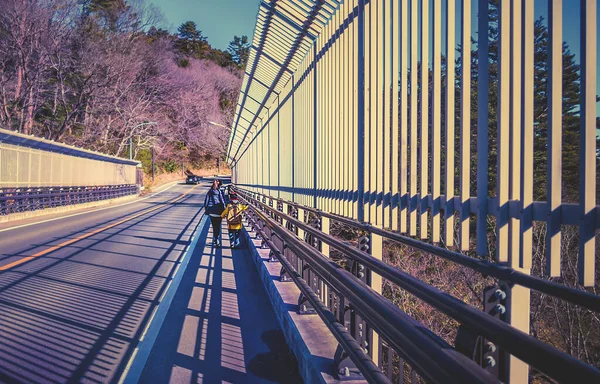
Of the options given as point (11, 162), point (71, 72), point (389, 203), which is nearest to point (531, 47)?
point (389, 203)

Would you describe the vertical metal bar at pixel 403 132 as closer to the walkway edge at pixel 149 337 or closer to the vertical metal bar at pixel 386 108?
the vertical metal bar at pixel 386 108

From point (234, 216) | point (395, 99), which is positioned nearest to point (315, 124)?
point (395, 99)

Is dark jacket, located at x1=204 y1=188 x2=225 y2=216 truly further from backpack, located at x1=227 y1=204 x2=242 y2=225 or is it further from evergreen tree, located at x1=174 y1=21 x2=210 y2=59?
evergreen tree, located at x1=174 y1=21 x2=210 y2=59

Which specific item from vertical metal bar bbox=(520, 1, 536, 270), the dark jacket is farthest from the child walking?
vertical metal bar bbox=(520, 1, 536, 270)

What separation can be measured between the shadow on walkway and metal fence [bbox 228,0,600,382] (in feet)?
5.01

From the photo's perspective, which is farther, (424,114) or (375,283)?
(375,283)

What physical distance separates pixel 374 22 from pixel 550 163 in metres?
2.89

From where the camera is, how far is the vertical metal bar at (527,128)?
2.68 m

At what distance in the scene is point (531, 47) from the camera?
2.67 m

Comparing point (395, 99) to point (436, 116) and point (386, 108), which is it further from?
point (436, 116)

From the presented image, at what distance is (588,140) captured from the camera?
2.28m

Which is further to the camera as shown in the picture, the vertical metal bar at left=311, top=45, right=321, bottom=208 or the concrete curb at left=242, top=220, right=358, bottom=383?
the vertical metal bar at left=311, top=45, right=321, bottom=208

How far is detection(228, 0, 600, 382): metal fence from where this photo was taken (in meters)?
2.44

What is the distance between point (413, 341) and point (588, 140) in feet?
3.86
